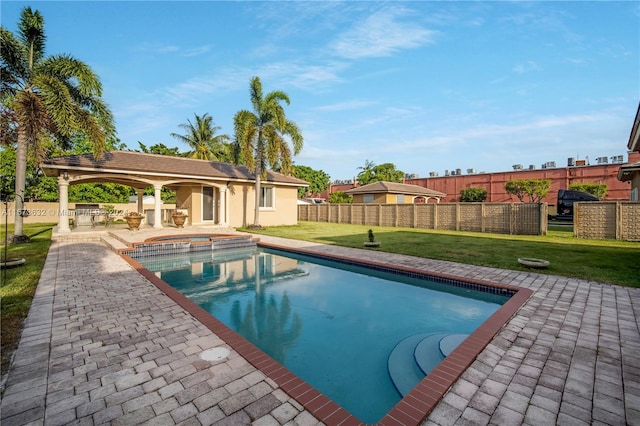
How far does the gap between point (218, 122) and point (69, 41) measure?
21206 millimetres

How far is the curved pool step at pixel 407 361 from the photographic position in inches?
142

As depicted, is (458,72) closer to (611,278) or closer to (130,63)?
(611,278)

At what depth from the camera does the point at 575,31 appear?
10.3 m

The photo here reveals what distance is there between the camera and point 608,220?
44.4ft

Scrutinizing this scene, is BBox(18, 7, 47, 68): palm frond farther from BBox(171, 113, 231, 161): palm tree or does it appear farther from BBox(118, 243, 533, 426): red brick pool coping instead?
BBox(171, 113, 231, 161): palm tree

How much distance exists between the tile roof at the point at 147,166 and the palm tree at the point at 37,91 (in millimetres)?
1076

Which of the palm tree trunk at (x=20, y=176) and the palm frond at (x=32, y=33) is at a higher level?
the palm frond at (x=32, y=33)

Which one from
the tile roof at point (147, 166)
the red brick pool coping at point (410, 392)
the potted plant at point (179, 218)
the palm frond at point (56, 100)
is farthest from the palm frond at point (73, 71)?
the red brick pool coping at point (410, 392)

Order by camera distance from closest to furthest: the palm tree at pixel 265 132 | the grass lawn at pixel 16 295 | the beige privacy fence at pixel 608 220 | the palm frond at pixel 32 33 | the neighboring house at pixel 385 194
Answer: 1. the grass lawn at pixel 16 295
2. the palm frond at pixel 32 33
3. the beige privacy fence at pixel 608 220
4. the palm tree at pixel 265 132
5. the neighboring house at pixel 385 194

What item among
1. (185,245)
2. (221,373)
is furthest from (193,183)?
(221,373)

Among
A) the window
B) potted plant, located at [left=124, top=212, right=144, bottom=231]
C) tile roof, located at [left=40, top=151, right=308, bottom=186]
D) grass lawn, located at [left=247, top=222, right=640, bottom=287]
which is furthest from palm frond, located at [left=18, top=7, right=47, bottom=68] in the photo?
grass lawn, located at [left=247, top=222, right=640, bottom=287]

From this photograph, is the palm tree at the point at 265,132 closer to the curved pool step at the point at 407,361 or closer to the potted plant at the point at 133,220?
the potted plant at the point at 133,220

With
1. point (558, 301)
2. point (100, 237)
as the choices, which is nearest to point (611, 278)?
point (558, 301)

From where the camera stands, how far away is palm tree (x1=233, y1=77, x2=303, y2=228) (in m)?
17.4
